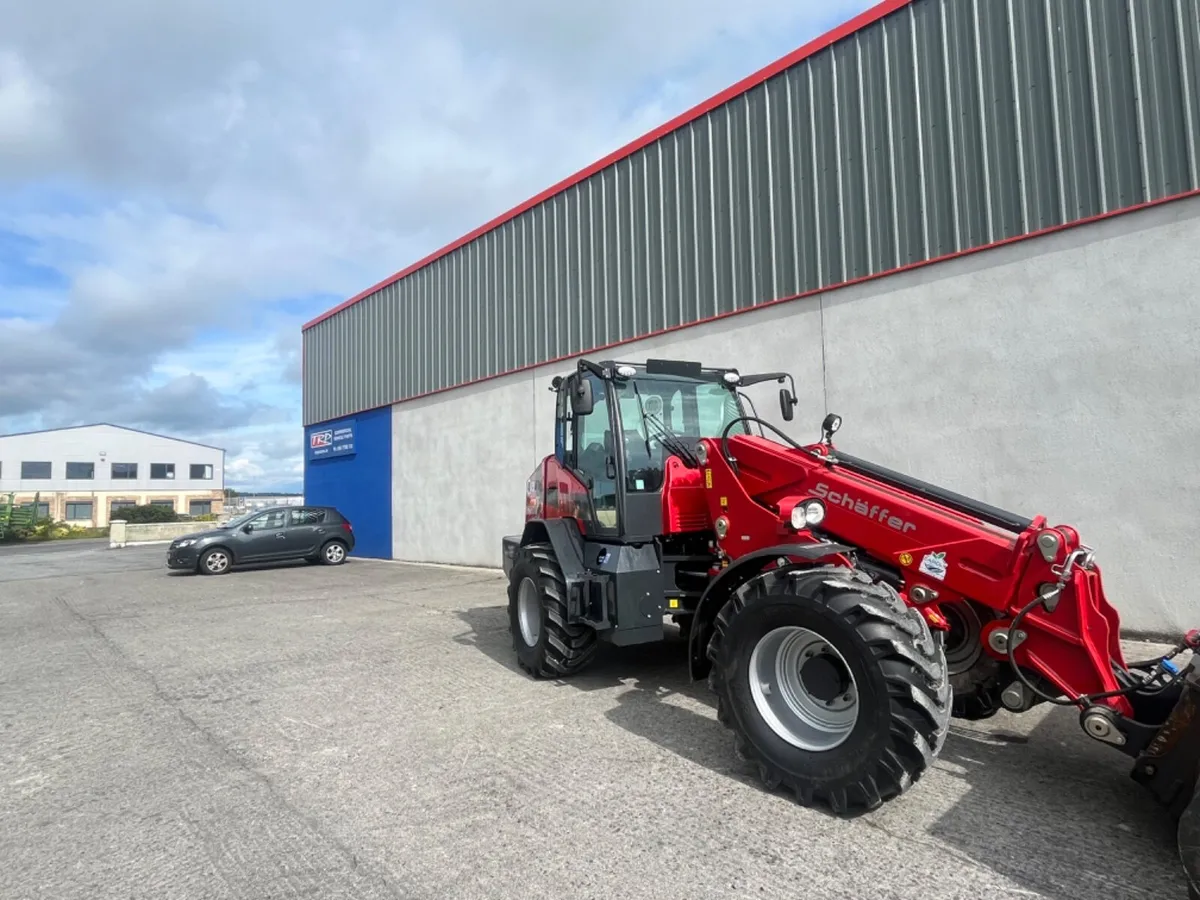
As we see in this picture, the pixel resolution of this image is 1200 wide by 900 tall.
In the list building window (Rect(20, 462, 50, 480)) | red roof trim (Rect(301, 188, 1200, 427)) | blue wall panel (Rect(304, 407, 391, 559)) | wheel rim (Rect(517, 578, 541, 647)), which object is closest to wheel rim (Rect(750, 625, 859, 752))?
wheel rim (Rect(517, 578, 541, 647))

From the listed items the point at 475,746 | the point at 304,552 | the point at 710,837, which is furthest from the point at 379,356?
the point at 710,837

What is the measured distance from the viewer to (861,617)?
321cm

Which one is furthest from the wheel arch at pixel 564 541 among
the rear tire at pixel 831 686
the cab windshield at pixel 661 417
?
the rear tire at pixel 831 686

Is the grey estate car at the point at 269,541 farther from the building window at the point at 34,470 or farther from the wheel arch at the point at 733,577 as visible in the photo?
the building window at the point at 34,470

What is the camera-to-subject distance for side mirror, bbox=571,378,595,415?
5.16 meters

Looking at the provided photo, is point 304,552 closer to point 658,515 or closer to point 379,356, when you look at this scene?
point 379,356

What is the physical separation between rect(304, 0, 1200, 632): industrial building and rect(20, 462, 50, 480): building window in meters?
70.8

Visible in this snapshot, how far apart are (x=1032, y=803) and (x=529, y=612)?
381 cm

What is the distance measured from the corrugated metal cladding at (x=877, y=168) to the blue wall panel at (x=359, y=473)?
5.60 m

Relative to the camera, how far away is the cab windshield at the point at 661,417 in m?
5.54

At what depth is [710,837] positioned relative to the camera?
313 centimetres

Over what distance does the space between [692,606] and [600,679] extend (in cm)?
109

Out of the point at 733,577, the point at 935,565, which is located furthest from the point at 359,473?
the point at 935,565

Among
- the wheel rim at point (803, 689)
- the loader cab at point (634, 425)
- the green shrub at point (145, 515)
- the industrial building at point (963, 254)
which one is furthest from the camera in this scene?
the green shrub at point (145, 515)
